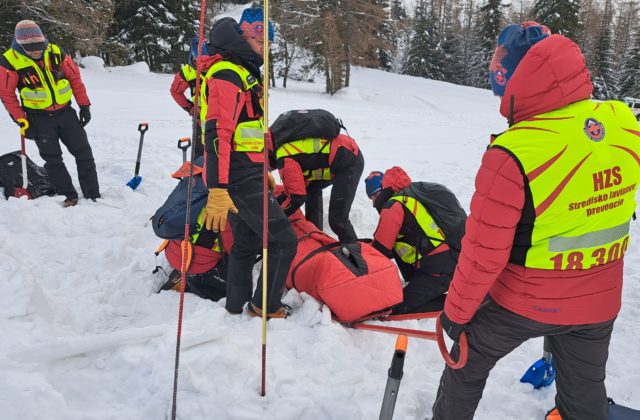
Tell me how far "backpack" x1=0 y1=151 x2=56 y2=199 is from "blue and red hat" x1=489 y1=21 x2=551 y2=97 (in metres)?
5.06

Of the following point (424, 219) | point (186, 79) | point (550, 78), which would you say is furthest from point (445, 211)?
point (186, 79)

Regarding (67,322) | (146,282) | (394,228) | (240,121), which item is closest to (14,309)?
(67,322)

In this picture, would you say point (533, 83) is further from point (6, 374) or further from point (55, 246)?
point (55, 246)

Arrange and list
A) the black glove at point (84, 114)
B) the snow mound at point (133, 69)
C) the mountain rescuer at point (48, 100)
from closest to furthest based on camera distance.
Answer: the mountain rescuer at point (48, 100) → the black glove at point (84, 114) → the snow mound at point (133, 69)

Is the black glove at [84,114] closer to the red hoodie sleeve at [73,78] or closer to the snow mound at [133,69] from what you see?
the red hoodie sleeve at [73,78]

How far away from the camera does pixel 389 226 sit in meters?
3.70

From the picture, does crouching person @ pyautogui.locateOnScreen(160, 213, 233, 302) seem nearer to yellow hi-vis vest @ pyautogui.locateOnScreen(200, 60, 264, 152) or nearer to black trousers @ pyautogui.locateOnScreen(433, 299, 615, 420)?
yellow hi-vis vest @ pyautogui.locateOnScreen(200, 60, 264, 152)

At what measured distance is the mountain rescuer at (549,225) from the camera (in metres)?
1.56

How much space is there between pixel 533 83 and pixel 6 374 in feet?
8.64

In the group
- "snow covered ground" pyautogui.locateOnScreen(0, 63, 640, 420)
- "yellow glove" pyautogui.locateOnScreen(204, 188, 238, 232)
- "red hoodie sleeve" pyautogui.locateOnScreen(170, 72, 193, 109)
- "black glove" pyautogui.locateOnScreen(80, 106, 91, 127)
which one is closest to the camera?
"snow covered ground" pyautogui.locateOnScreen(0, 63, 640, 420)

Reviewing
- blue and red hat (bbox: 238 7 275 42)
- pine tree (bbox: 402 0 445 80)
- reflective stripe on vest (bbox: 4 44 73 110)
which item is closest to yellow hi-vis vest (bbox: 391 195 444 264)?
blue and red hat (bbox: 238 7 275 42)

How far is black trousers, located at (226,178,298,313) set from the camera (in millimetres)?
2844

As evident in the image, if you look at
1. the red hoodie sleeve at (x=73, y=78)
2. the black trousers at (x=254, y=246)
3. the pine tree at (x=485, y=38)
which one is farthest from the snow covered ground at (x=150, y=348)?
the pine tree at (x=485, y=38)

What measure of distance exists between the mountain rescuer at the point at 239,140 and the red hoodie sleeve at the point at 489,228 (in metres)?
1.41
